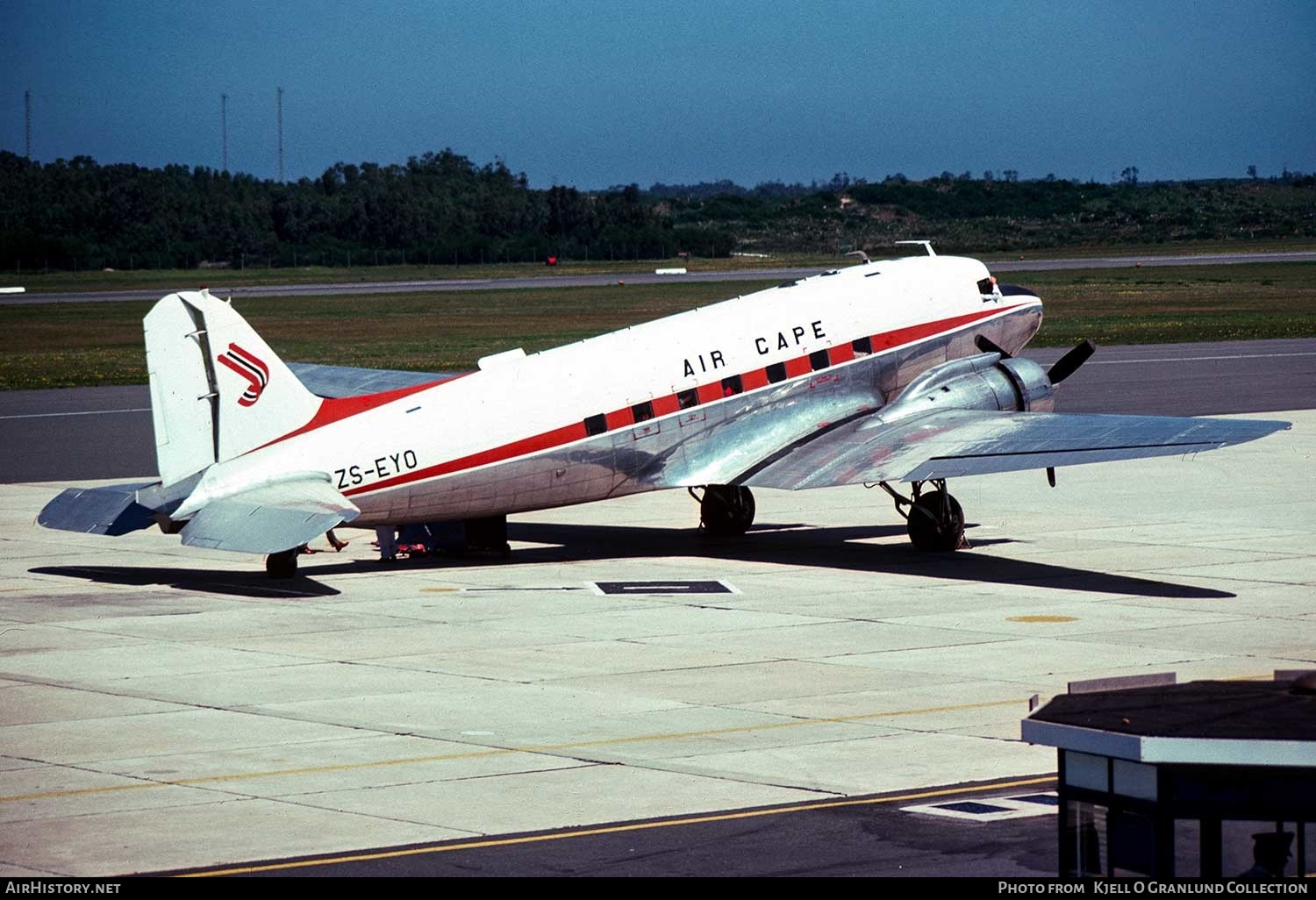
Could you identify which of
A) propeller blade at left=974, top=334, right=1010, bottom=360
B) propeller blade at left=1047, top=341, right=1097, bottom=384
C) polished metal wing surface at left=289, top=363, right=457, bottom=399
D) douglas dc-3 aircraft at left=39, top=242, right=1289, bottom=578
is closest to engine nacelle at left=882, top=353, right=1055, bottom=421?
douglas dc-3 aircraft at left=39, top=242, right=1289, bottom=578

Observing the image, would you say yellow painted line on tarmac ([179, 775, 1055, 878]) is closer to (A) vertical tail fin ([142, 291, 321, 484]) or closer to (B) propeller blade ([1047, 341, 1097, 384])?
(A) vertical tail fin ([142, 291, 321, 484])

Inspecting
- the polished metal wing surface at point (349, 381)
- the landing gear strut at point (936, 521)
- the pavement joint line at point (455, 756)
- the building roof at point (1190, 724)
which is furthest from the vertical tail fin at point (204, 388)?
the building roof at point (1190, 724)

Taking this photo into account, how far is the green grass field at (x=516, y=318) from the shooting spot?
252ft

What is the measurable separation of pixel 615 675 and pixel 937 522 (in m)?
10.1

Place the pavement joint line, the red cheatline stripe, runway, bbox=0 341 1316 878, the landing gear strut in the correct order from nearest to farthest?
1. runway, bbox=0 341 1316 878
2. the pavement joint line
3. the red cheatline stripe
4. the landing gear strut

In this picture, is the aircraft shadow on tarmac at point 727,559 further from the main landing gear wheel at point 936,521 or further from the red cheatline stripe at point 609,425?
the red cheatline stripe at point 609,425

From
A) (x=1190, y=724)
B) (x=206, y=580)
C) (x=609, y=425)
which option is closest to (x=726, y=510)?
(x=609, y=425)

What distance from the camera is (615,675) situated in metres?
22.0

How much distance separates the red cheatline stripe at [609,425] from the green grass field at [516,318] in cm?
3659

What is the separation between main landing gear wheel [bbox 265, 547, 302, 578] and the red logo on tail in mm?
2614

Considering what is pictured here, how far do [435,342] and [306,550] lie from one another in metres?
51.1

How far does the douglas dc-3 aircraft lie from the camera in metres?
26.9

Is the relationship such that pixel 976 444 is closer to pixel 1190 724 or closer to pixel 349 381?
pixel 349 381

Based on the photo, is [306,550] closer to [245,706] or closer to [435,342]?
[245,706]
